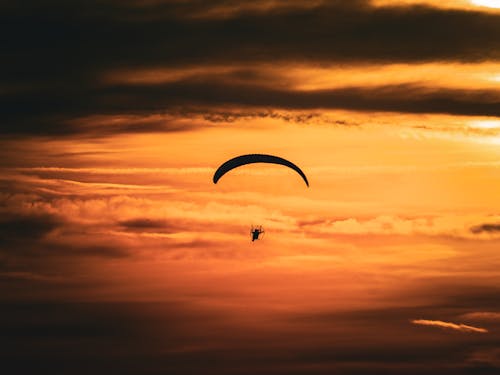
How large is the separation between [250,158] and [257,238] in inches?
319

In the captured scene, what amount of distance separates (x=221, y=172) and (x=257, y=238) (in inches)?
272

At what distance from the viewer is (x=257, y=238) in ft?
443

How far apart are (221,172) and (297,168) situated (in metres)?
7.39

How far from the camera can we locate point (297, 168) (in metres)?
128

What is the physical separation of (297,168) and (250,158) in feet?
14.7

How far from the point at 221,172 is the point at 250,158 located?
319 centimetres

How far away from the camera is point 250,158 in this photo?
130625 millimetres
